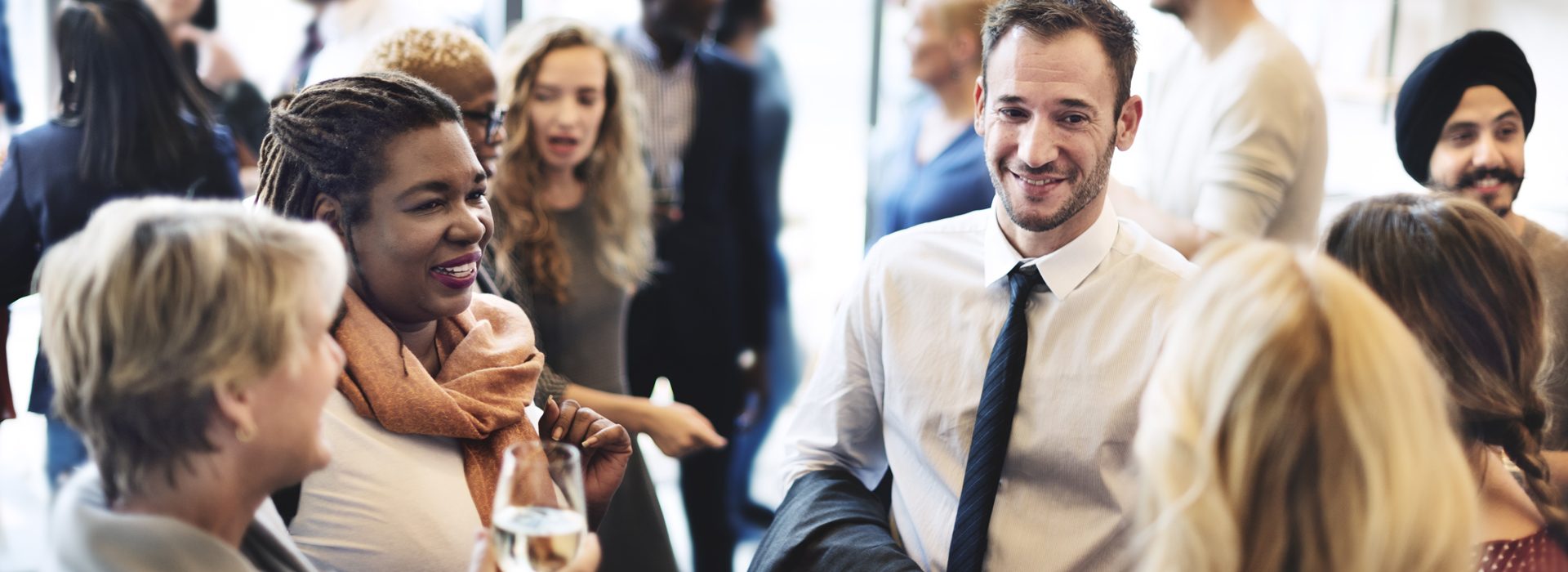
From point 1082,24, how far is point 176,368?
1.15m

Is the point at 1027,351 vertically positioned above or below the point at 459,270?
below

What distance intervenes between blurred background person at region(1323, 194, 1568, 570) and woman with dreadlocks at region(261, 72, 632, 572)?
102 centimetres

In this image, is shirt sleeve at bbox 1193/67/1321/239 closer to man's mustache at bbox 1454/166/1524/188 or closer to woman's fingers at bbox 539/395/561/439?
man's mustache at bbox 1454/166/1524/188

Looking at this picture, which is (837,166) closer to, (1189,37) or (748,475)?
(748,475)

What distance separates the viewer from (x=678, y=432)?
179 cm

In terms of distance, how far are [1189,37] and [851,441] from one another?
4.41 ft

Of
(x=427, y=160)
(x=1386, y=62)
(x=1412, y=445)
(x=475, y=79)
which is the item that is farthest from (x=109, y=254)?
(x=1386, y=62)

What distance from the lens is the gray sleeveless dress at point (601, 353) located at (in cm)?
189

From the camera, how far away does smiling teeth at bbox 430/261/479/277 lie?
1.27 meters

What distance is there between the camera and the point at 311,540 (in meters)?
1.17

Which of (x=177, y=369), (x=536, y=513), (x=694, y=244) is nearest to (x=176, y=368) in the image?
(x=177, y=369)

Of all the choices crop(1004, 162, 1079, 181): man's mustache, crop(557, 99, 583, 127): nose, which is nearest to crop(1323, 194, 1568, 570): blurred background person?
crop(1004, 162, 1079, 181): man's mustache

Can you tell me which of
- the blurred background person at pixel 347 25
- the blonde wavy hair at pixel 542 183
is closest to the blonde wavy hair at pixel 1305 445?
the blonde wavy hair at pixel 542 183

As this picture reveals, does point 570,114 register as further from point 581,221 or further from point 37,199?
point 37,199
